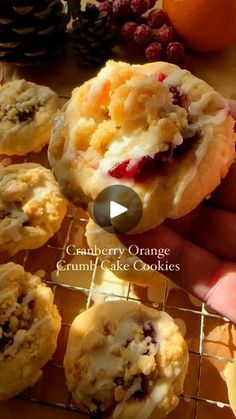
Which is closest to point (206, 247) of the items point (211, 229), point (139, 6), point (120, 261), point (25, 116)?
point (211, 229)

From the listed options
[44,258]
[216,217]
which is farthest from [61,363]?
[216,217]

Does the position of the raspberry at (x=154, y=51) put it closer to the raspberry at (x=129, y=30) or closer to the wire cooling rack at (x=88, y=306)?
the raspberry at (x=129, y=30)

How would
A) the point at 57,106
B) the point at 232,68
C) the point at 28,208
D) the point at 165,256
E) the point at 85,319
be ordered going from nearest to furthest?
the point at 165,256, the point at 85,319, the point at 28,208, the point at 57,106, the point at 232,68

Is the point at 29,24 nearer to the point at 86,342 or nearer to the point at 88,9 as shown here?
the point at 88,9

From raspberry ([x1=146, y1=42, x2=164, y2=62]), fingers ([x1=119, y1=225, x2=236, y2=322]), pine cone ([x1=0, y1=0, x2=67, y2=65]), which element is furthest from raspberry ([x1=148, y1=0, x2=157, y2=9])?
fingers ([x1=119, y1=225, x2=236, y2=322])

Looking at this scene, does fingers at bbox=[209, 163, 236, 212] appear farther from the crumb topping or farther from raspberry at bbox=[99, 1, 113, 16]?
raspberry at bbox=[99, 1, 113, 16]

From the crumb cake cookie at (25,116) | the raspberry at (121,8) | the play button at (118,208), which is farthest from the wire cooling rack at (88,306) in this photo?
the raspberry at (121,8)
